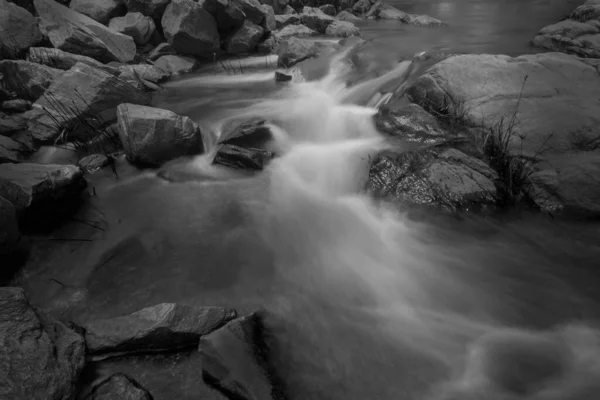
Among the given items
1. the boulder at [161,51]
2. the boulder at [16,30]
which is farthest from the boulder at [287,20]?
the boulder at [16,30]

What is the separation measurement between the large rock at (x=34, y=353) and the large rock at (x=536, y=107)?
543 cm

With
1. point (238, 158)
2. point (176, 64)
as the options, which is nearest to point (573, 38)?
point (238, 158)

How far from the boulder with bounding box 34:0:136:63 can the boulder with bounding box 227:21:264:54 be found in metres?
3.20

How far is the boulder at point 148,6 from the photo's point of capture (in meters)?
11.2

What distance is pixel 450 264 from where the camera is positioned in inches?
165

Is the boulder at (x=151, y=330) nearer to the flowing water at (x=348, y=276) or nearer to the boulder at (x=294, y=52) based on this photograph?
the flowing water at (x=348, y=276)

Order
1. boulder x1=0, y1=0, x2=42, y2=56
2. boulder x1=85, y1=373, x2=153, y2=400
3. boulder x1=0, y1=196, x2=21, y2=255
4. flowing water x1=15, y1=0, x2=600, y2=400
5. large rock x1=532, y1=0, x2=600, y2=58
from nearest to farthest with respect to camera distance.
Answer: boulder x1=85, y1=373, x2=153, y2=400, flowing water x1=15, y1=0, x2=600, y2=400, boulder x1=0, y1=196, x2=21, y2=255, boulder x1=0, y1=0, x2=42, y2=56, large rock x1=532, y1=0, x2=600, y2=58

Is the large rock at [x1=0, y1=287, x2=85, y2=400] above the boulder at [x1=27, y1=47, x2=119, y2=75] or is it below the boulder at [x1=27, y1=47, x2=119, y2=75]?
below

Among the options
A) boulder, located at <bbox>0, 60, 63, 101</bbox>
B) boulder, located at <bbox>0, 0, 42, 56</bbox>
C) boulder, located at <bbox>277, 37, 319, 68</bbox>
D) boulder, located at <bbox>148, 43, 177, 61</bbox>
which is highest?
boulder, located at <bbox>0, 0, 42, 56</bbox>

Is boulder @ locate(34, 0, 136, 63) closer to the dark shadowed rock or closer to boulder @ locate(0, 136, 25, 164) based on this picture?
boulder @ locate(0, 136, 25, 164)

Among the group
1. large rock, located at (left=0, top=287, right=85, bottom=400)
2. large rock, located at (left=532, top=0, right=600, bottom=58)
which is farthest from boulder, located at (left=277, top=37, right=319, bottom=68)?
large rock, located at (left=0, top=287, right=85, bottom=400)

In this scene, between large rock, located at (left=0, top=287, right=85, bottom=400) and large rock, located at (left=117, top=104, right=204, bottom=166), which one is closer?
large rock, located at (left=0, top=287, right=85, bottom=400)

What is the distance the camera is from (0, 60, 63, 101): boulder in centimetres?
720

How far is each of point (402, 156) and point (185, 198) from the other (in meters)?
3.35
